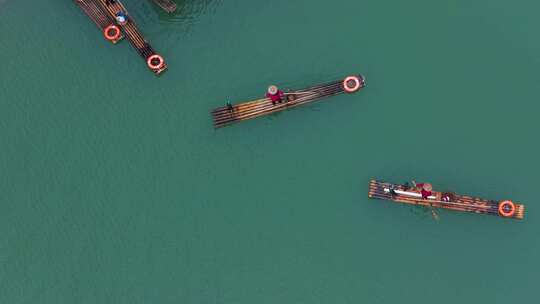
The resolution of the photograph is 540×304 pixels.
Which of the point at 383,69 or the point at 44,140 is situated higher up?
the point at 383,69

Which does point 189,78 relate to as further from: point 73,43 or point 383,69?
point 383,69

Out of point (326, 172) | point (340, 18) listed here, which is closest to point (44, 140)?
point (326, 172)

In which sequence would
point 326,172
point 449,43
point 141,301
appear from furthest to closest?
point 449,43 < point 326,172 < point 141,301

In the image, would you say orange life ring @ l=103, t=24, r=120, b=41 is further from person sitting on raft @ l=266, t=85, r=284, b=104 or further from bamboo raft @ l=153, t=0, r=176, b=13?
person sitting on raft @ l=266, t=85, r=284, b=104

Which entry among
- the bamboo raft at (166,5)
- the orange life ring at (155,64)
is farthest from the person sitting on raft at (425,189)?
the bamboo raft at (166,5)

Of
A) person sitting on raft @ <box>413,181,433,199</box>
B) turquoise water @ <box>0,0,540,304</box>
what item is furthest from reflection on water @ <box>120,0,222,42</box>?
person sitting on raft @ <box>413,181,433,199</box>

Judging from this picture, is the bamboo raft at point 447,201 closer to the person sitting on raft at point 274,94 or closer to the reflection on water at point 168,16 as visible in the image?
the person sitting on raft at point 274,94
